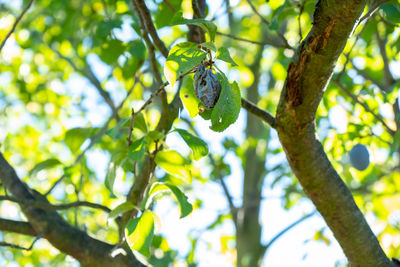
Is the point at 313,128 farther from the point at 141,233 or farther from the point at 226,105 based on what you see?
the point at 141,233

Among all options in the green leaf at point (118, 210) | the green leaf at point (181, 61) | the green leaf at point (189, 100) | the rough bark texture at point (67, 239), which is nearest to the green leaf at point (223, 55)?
the green leaf at point (181, 61)

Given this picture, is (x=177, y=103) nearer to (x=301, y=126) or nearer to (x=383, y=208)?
(x=301, y=126)

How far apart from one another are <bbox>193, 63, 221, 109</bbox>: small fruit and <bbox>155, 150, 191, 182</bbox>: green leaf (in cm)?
43

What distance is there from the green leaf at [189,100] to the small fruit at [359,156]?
1161mm

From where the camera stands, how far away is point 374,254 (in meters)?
1.64

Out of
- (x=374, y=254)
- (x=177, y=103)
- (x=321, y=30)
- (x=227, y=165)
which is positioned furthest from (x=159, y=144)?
(x=227, y=165)

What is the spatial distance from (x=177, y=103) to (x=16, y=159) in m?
4.23

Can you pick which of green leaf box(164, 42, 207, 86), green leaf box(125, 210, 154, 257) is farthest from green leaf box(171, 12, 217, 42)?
green leaf box(125, 210, 154, 257)

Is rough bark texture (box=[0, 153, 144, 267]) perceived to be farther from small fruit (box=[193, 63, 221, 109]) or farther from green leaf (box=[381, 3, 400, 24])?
green leaf (box=[381, 3, 400, 24])

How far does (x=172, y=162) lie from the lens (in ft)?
4.94

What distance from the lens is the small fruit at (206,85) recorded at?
42.4 inches

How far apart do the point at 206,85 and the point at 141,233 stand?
0.52m

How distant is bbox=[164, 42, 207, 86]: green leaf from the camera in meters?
1.03

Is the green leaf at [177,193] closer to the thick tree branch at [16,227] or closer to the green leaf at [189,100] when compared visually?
the green leaf at [189,100]
